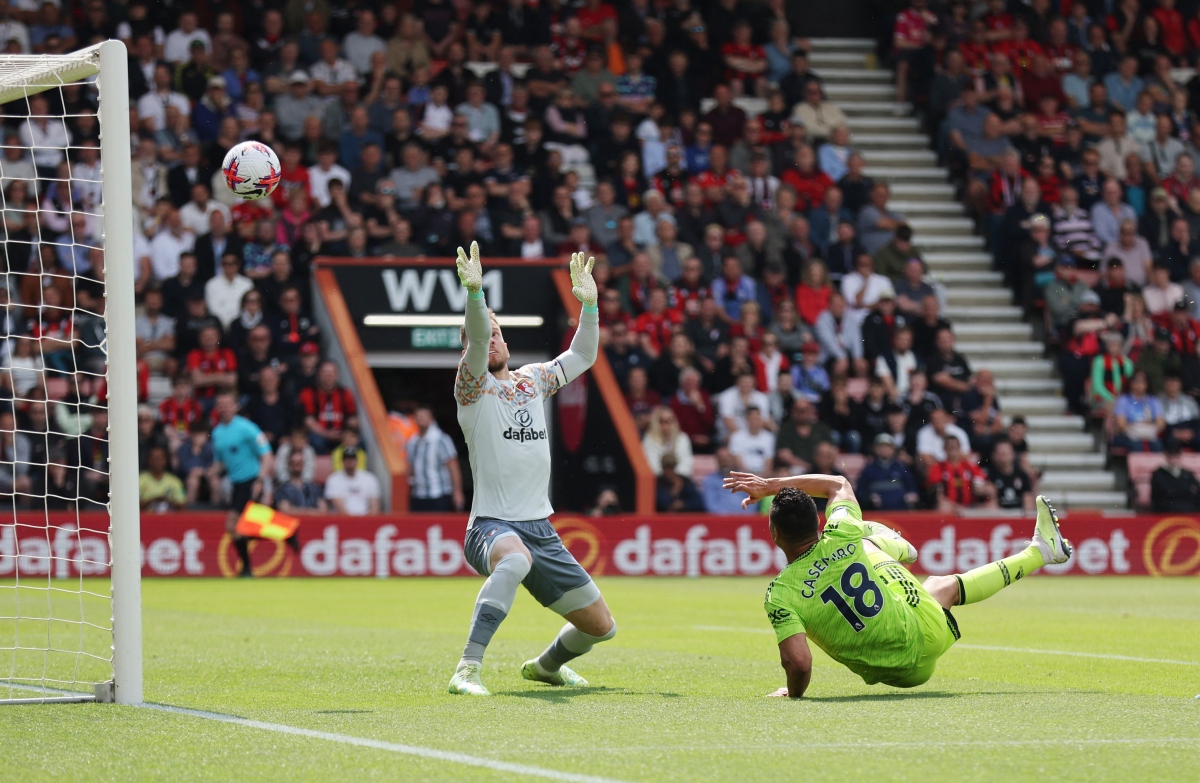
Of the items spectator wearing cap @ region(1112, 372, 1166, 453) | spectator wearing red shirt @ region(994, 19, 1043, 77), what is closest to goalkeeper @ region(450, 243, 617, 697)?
spectator wearing cap @ region(1112, 372, 1166, 453)

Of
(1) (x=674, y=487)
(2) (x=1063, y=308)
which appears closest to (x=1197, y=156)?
(2) (x=1063, y=308)

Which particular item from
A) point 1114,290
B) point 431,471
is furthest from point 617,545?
point 1114,290

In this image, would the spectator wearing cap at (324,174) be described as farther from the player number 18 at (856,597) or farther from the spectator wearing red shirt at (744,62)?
the player number 18 at (856,597)

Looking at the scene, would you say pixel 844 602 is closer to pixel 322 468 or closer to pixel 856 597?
pixel 856 597

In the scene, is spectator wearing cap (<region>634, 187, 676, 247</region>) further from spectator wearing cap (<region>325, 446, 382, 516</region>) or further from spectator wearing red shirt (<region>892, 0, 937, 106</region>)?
spectator wearing red shirt (<region>892, 0, 937, 106</region>)

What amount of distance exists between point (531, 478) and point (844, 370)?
1386 cm

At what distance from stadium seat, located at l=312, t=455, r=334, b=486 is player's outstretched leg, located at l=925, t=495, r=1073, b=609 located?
1273 cm

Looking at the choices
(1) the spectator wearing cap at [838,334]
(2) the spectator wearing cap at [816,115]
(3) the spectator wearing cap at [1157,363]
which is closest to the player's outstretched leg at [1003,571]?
(1) the spectator wearing cap at [838,334]

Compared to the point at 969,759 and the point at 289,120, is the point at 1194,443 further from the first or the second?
the point at 969,759

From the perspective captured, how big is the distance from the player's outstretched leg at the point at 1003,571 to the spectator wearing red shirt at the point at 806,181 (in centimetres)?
1640

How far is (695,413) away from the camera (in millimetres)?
21547

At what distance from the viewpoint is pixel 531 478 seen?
861 centimetres

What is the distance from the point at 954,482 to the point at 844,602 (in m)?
13.9

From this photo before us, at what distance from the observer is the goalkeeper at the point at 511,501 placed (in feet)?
27.2
